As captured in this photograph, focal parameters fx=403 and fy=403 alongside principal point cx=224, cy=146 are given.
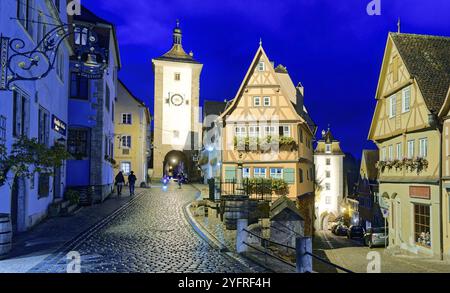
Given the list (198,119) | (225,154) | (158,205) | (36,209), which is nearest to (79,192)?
(158,205)

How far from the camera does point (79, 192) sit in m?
22.1

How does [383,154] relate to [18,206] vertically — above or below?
above

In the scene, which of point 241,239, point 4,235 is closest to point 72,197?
point 4,235

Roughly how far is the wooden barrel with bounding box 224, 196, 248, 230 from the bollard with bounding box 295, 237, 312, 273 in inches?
289

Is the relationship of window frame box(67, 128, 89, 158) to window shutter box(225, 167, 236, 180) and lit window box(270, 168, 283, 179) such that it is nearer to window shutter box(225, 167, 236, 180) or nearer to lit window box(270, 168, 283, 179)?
window shutter box(225, 167, 236, 180)

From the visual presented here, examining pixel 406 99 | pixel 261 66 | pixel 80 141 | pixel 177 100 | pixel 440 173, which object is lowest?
pixel 440 173

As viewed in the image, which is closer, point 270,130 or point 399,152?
point 399,152

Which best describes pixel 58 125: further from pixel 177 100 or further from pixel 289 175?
pixel 177 100

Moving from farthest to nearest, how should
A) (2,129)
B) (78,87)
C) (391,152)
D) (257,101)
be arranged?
(257,101) → (391,152) → (78,87) → (2,129)

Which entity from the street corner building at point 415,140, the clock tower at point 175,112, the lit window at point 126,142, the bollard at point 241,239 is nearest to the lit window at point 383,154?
the street corner building at point 415,140

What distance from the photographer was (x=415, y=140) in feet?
71.5

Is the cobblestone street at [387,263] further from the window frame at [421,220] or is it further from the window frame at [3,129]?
the window frame at [3,129]

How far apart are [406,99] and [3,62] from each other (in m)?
20.4
